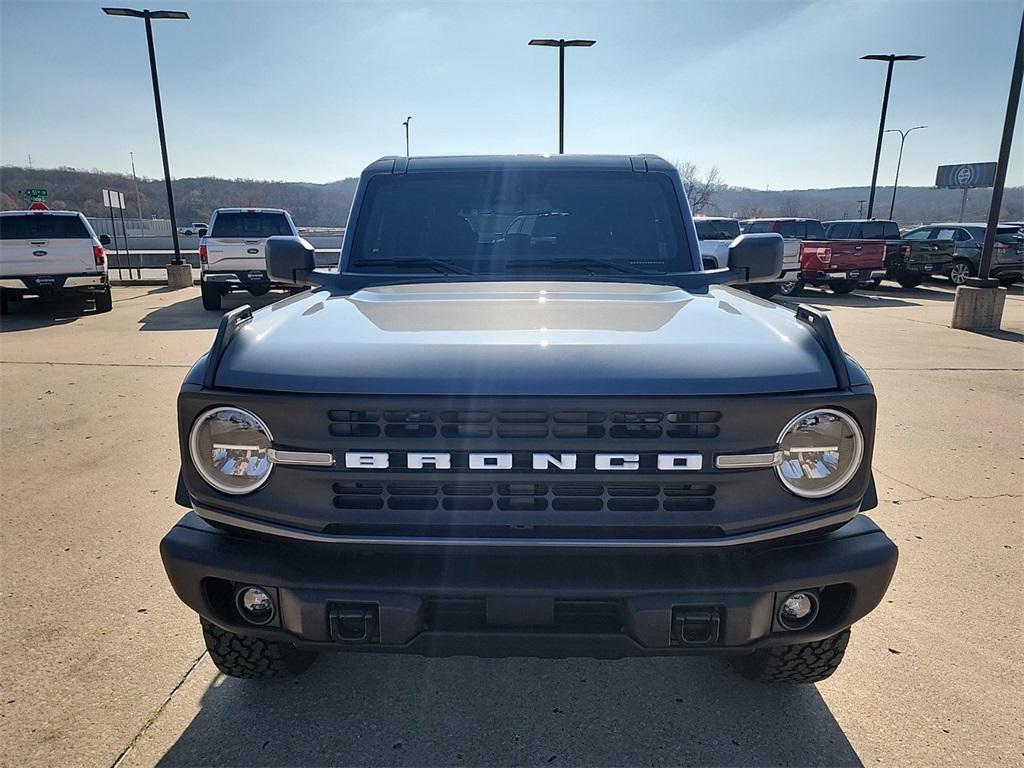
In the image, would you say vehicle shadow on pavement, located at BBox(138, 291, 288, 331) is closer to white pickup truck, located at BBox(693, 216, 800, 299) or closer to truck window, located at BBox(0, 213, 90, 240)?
truck window, located at BBox(0, 213, 90, 240)

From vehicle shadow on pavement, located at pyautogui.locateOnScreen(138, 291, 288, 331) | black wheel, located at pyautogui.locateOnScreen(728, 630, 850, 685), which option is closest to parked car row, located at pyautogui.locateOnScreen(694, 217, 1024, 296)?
vehicle shadow on pavement, located at pyautogui.locateOnScreen(138, 291, 288, 331)

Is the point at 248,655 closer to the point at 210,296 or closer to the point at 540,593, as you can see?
the point at 540,593

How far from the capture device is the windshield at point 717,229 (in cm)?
1731

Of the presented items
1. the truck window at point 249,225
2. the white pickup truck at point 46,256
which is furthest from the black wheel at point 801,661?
the white pickup truck at point 46,256

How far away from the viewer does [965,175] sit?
60.9 m

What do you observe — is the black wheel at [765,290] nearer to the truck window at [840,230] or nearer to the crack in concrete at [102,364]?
the truck window at [840,230]

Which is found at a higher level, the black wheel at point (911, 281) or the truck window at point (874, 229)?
the truck window at point (874, 229)

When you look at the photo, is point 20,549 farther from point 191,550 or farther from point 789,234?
point 789,234

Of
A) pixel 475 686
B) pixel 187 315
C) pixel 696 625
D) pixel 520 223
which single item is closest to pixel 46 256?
pixel 187 315

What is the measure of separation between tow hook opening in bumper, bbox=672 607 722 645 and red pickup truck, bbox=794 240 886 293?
52.8ft

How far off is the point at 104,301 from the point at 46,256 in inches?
59.0

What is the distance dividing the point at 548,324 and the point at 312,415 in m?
0.77

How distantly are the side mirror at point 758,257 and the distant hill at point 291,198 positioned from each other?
277 feet

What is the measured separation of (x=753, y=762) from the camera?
6.97ft
